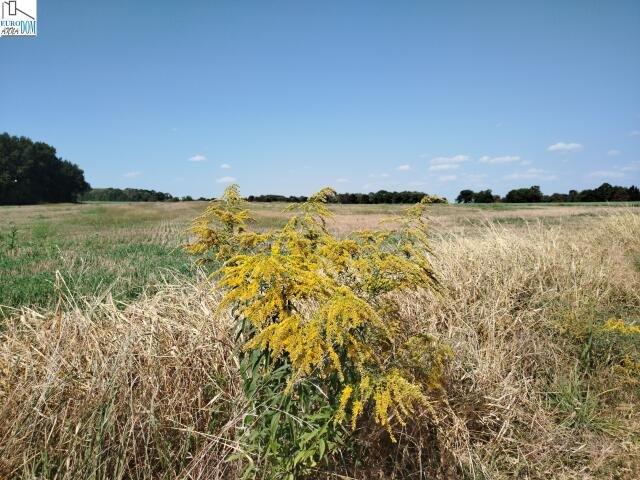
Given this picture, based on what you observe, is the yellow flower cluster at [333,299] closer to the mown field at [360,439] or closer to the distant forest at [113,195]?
the mown field at [360,439]

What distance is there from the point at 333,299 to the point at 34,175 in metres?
103

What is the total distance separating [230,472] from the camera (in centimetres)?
286

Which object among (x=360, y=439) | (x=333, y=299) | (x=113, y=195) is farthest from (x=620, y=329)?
(x=113, y=195)

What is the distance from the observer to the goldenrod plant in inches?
87.9

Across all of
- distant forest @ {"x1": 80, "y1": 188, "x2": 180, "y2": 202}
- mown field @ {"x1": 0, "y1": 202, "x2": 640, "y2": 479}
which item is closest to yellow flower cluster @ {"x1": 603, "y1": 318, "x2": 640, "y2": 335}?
→ mown field @ {"x1": 0, "y1": 202, "x2": 640, "y2": 479}

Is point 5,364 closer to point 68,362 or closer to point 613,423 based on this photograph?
point 68,362

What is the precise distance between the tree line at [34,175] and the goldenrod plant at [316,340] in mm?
93687

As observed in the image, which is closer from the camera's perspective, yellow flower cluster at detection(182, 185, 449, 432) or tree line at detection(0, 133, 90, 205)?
yellow flower cluster at detection(182, 185, 449, 432)

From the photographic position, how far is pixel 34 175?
3364 inches

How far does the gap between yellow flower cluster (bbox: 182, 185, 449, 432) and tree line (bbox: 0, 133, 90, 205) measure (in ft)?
307

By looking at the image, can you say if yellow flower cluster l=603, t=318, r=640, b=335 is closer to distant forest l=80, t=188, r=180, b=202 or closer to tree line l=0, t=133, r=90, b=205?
tree line l=0, t=133, r=90, b=205

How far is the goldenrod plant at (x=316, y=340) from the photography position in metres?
2.23

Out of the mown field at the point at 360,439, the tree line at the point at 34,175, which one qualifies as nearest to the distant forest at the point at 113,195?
the tree line at the point at 34,175

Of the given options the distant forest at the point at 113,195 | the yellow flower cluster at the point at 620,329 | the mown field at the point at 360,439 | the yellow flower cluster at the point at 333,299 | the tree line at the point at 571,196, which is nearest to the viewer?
the yellow flower cluster at the point at 333,299
